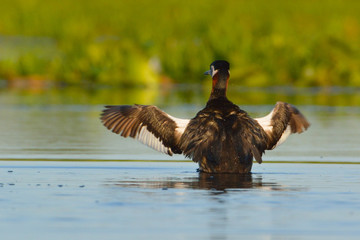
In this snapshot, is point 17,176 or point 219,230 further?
point 17,176

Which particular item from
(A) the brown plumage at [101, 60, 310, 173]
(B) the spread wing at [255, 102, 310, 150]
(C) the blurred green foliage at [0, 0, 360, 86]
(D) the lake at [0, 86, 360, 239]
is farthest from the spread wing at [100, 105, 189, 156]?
(C) the blurred green foliage at [0, 0, 360, 86]

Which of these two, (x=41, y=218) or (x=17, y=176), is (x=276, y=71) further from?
(x=41, y=218)

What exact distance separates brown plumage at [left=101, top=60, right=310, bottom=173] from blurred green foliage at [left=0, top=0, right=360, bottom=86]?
21.0 m

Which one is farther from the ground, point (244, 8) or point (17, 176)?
point (244, 8)

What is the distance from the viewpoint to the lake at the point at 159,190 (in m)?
8.32

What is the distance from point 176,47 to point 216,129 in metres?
24.7

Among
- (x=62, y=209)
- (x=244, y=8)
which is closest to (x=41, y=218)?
(x=62, y=209)

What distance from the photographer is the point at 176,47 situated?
36.8m

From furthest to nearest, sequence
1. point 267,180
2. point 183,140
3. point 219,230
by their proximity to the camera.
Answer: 1. point 183,140
2. point 267,180
3. point 219,230

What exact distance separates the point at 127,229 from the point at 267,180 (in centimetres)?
355

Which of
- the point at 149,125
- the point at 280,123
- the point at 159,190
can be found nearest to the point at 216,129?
the point at 149,125

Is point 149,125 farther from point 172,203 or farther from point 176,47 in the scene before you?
point 176,47

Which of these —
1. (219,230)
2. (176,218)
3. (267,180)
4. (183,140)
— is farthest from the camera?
(183,140)

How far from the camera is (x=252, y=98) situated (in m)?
27.4
